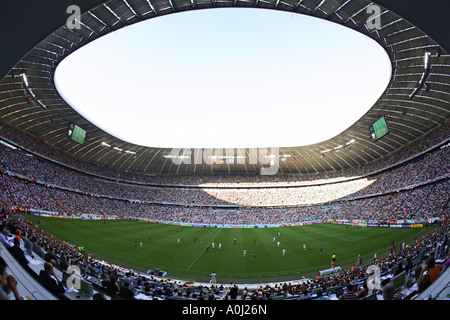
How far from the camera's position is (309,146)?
174ft

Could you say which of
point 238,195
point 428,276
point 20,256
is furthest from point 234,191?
point 428,276

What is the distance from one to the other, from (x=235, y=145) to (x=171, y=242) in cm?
2668

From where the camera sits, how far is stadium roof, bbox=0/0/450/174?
703 inches

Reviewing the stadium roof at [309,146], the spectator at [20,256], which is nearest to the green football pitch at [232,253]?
the spectator at [20,256]

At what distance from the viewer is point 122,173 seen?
6688cm

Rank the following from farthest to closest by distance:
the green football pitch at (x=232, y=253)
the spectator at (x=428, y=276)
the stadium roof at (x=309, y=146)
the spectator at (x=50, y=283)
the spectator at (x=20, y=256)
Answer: the green football pitch at (x=232, y=253), the stadium roof at (x=309, y=146), the spectator at (x=20, y=256), the spectator at (x=428, y=276), the spectator at (x=50, y=283)

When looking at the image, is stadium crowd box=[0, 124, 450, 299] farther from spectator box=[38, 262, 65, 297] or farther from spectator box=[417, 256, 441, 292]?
spectator box=[38, 262, 65, 297]

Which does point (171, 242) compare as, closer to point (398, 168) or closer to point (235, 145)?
point (235, 145)

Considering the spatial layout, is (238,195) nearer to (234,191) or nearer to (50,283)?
(234,191)

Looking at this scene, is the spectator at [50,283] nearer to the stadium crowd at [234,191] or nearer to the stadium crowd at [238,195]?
the stadium crowd at [234,191]

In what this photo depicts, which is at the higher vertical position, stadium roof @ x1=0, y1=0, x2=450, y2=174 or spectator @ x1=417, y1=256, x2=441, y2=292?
stadium roof @ x1=0, y1=0, x2=450, y2=174

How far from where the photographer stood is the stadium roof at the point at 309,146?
1786 cm

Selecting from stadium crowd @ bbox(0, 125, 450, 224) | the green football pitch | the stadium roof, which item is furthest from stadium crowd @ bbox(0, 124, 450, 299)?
the green football pitch

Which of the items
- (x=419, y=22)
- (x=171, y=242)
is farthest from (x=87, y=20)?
(x=171, y=242)
